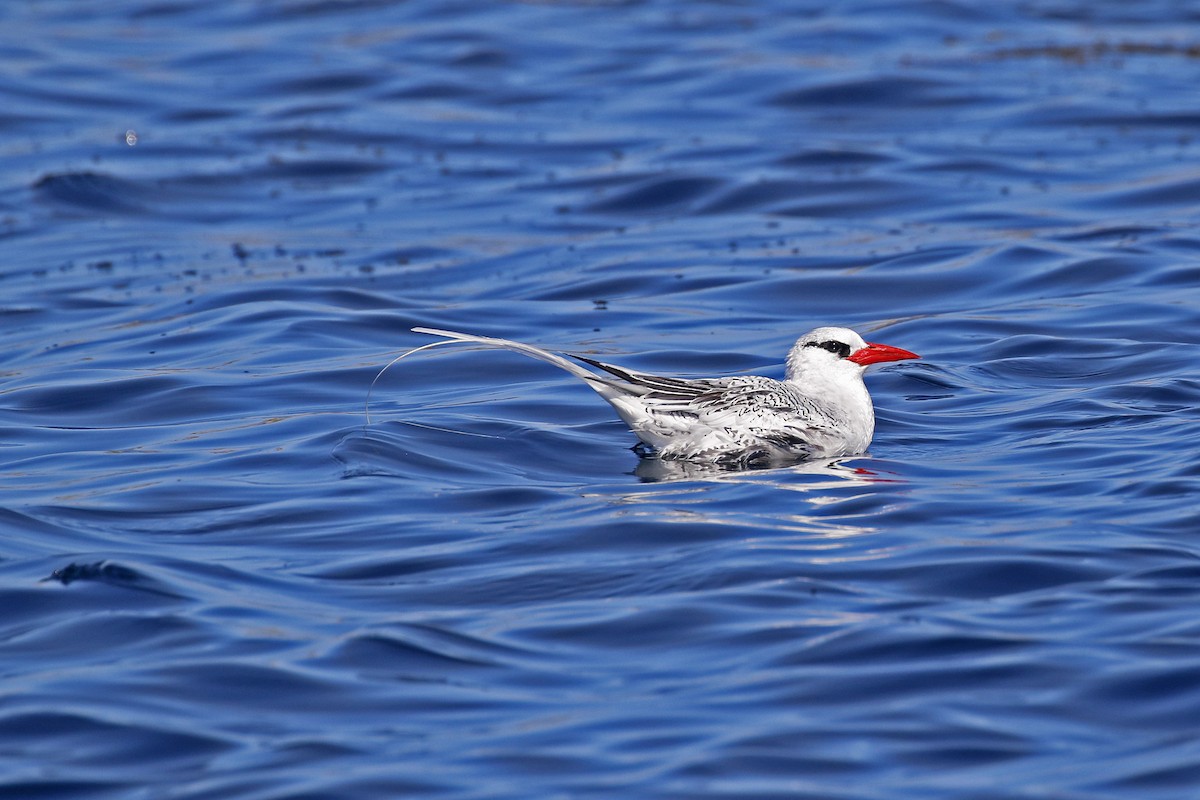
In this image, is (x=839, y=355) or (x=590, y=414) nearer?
(x=839, y=355)

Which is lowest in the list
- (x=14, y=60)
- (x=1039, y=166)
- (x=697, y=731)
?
(x=697, y=731)

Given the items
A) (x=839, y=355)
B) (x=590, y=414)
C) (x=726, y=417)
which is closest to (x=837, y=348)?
(x=839, y=355)

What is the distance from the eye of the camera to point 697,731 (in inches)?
235

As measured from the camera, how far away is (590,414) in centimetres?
1090

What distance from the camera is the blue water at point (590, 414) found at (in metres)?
6.11

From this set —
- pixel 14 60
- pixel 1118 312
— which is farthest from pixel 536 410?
pixel 14 60

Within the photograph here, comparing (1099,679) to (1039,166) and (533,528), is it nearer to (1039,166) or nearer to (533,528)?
(533,528)

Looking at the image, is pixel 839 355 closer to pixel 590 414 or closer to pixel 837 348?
pixel 837 348

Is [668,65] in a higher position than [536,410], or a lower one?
higher

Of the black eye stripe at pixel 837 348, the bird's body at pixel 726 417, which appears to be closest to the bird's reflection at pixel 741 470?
the bird's body at pixel 726 417

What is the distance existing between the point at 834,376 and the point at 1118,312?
155 inches

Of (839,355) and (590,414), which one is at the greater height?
(839,355)

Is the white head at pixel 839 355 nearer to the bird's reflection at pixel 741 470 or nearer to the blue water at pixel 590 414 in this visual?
the blue water at pixel 590 414

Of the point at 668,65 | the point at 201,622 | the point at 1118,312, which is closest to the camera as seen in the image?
the point at 201,622
